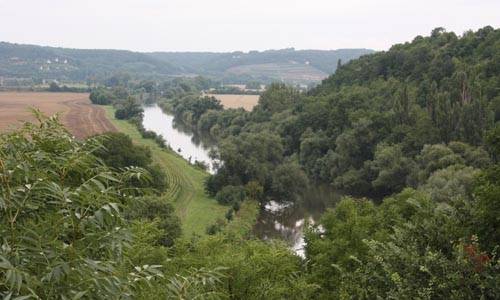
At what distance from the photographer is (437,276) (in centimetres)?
1026

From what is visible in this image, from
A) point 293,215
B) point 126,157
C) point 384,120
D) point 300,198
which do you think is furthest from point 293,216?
point 384,120

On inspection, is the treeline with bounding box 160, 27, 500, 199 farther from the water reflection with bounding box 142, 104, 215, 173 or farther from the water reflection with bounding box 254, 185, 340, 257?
the water reflection with bounding box 142, 104, 215, 173

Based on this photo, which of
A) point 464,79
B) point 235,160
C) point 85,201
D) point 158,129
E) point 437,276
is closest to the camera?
point 85,201

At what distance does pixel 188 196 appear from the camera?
47.2 m

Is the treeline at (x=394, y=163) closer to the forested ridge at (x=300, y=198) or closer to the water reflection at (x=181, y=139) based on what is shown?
the forested ridge at (x=300, y=198)

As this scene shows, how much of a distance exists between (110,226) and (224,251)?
1626cm

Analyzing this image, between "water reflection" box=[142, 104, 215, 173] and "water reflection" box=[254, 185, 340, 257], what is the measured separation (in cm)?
1418

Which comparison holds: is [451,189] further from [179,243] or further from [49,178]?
[49,178]

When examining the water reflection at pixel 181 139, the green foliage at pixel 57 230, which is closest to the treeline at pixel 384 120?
the water reflection at pixel 181 139

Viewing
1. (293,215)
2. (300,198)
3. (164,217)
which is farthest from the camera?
(300,198)

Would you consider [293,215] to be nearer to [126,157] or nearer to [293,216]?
[293,216]

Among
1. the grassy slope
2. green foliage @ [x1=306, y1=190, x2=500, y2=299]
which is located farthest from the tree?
green foliage @ [x1=306, y1=190, x2=500, y2=299]

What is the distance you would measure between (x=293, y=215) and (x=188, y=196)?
10121 mm

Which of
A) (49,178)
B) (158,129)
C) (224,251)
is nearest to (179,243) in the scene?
(224,251)
